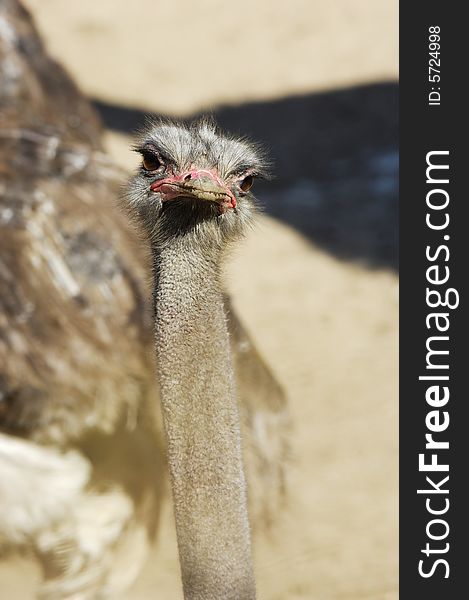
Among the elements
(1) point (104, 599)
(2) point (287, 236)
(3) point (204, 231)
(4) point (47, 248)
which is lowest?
(1) point (104, 599)

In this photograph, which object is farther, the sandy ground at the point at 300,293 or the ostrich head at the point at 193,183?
the sandy ground at the point at 300,293

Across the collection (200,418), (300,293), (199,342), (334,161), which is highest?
(334,161)

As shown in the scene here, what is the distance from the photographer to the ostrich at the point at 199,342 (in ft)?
5.99

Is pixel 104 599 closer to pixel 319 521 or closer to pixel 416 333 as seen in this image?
pixel 319 521

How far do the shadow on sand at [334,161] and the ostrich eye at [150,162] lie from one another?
388cm

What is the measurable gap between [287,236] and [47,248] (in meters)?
2.68

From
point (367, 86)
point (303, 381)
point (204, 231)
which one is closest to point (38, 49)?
point (303, 381)

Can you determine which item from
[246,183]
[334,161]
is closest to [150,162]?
[246,183]

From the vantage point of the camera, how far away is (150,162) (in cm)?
187

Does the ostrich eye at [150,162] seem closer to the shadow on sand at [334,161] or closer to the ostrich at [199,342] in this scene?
the ostrich at [199,342]

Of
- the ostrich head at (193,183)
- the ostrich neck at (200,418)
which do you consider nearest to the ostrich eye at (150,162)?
the ostrich head at (193,183)

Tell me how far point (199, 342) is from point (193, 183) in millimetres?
267

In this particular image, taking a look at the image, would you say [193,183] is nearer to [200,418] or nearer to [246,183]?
[246,183]

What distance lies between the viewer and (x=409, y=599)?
3512 mm
